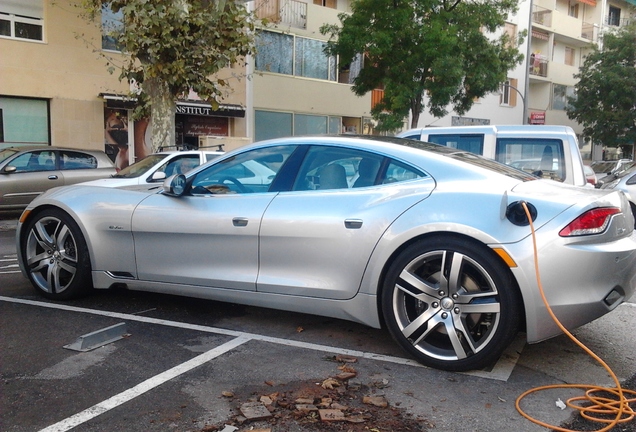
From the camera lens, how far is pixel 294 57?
2375 centimetres

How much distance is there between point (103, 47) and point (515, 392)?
18.6m

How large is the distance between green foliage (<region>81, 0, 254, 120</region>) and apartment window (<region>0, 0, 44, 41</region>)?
5.12m

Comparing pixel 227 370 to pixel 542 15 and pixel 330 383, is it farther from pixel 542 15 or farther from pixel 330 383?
pixel 542 15

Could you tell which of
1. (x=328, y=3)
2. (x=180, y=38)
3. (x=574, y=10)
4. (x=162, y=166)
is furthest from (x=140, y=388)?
(x=574, y=10)

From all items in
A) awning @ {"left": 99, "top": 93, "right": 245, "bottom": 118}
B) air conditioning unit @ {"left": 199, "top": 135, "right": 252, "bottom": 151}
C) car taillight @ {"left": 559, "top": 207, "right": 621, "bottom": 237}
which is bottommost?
car taillight @ {"left": 559, "top": 207, "right": 621, "bottom": 237}

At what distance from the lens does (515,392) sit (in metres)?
3.49

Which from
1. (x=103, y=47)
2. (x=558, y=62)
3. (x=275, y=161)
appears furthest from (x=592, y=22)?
(x=275, y=161)

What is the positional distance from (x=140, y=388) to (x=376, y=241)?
164cm

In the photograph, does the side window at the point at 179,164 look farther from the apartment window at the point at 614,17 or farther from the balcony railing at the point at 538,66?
the apartment window at the point at 614,17

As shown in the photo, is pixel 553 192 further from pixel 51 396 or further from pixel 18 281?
pixel 18 281

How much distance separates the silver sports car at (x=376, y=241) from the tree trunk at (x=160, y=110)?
31.3 feet

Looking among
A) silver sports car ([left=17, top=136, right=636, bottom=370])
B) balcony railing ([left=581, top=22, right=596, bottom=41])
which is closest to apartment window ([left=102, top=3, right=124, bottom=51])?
silver sports car ([left=17, top=136, right=636, bottom=370])

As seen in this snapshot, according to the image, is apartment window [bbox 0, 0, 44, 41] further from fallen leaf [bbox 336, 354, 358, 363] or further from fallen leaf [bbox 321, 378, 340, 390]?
fallen leaf [bbox 321, 378, 340, 390]

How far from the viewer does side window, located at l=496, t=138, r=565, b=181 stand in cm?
689
